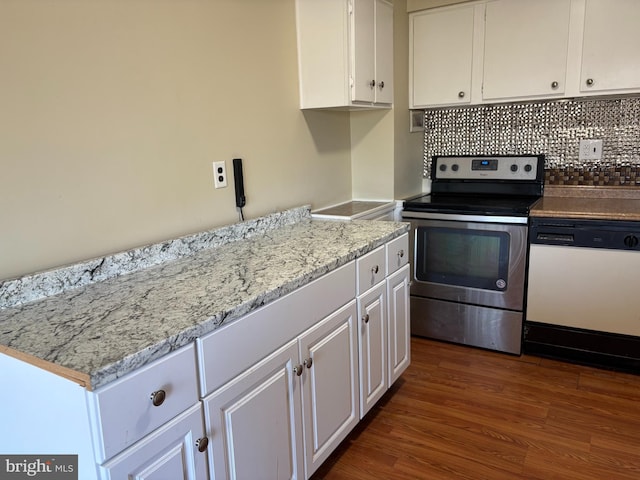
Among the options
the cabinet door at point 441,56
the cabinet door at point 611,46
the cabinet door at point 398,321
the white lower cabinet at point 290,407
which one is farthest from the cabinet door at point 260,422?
the cabinet door at point 611,46

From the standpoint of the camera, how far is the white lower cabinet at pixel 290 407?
129cm

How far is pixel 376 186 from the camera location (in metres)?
3.04

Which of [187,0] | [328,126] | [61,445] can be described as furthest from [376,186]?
[61,445]

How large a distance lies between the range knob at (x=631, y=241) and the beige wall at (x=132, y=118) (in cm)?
176

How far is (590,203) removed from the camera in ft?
9.12

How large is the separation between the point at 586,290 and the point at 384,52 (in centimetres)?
171

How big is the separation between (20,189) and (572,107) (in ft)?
9.69

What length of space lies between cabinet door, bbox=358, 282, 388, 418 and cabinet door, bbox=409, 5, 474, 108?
151cm

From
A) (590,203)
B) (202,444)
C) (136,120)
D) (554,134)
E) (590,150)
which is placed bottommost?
(202,444)

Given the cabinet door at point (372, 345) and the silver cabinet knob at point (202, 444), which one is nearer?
the silver cabinet knob at point (202, 444)

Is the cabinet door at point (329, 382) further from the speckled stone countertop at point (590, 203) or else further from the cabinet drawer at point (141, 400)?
the speckled stone countertop at point (590, 203)

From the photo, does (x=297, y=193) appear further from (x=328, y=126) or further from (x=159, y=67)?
(x=159, y=67)

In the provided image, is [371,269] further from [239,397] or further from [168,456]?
[168,456]

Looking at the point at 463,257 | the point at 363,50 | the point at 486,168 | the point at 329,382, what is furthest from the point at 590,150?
the point at 329,382
